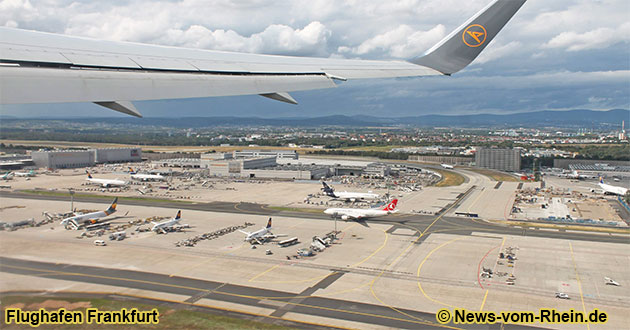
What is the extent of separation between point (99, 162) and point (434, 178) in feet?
336

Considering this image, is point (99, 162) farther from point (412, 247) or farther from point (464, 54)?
point (464, 54)

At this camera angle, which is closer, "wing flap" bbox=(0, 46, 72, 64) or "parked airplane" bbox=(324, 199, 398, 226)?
"wing flap" bbox=(0, 46, 72, 64)

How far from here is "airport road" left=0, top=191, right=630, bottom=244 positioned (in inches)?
1886

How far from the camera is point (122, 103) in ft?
23.8

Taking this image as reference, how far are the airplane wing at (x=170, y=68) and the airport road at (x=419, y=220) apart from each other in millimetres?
35614

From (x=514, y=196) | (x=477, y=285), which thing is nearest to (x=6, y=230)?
(x=477, y=285)

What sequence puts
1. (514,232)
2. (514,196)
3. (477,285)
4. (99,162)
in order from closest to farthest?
(477,285)
(514,232)
(514,196)
(99,162)

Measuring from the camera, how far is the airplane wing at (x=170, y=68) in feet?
21.3

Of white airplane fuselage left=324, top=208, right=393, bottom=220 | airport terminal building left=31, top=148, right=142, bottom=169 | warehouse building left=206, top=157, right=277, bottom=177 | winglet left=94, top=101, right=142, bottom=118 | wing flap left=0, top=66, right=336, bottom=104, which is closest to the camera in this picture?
wing flap left=0, top=66, right=336, bottom=104

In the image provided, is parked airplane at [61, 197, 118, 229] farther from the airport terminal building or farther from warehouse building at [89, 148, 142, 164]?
warehouse building at [89, 148, 142, 164]

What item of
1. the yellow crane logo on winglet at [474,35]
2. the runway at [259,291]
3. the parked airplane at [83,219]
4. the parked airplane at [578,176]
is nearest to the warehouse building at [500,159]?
the parked airplane at [578,176]

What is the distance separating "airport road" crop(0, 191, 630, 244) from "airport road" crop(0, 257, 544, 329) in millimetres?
19738

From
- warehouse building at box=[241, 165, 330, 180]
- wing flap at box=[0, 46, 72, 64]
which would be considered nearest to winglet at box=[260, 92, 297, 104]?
wing flap at box=[0, 46, 72, 64]

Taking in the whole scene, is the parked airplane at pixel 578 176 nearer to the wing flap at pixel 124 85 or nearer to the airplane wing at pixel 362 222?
the airplane wing at pixel 362 222
